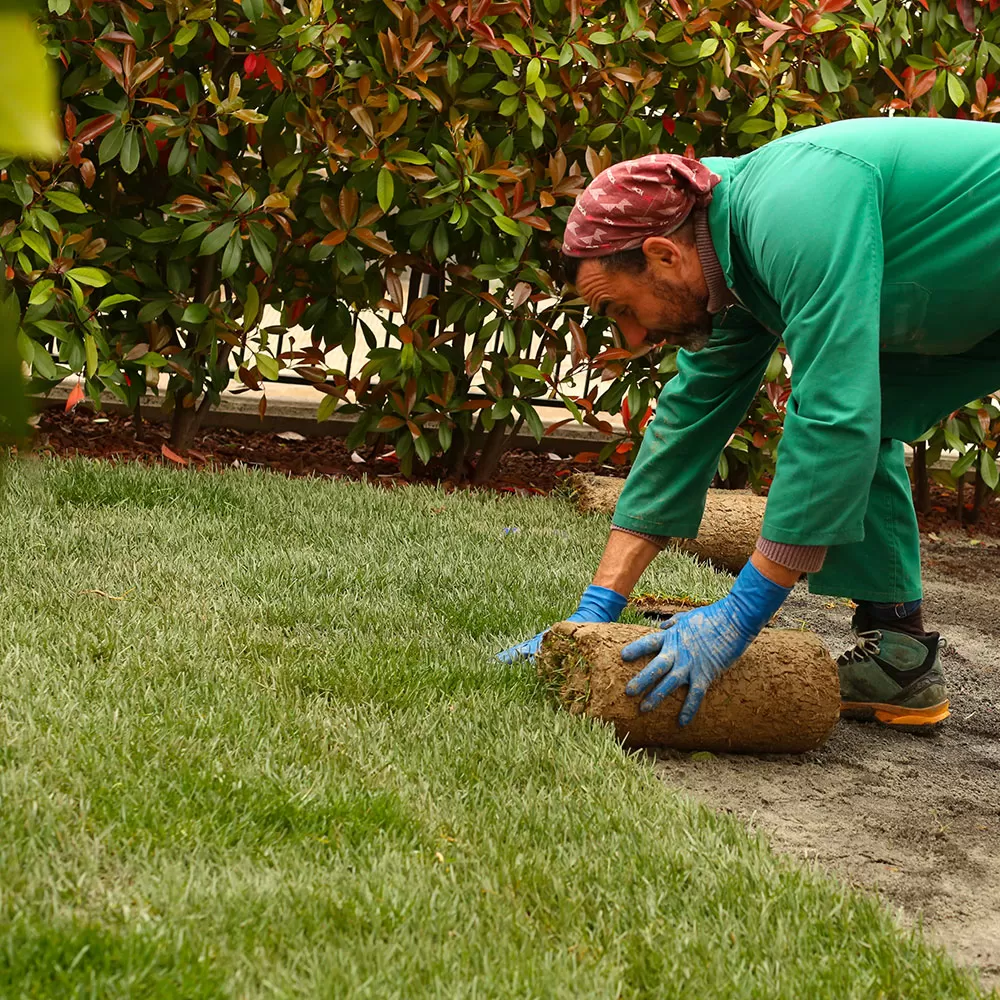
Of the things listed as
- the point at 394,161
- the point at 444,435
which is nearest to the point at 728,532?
the point at 444,435

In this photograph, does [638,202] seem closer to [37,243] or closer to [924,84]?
[37,243]

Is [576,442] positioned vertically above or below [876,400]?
below

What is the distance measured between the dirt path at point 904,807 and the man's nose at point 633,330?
36.5 inches

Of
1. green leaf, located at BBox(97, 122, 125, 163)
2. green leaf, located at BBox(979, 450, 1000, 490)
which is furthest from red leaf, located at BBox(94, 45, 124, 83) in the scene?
green leaf, located at BBox(979, 450, 1000, 490)

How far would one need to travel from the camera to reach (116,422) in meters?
5.89

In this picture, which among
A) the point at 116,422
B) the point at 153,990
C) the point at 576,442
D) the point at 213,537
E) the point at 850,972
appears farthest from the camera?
the point at 576,442

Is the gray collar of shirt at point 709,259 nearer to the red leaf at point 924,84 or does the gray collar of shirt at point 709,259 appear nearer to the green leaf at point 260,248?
the green leaf at point 260,248

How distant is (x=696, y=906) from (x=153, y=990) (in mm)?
803

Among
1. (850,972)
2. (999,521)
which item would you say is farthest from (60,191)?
(999,521)

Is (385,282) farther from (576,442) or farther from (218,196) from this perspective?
(576,442)

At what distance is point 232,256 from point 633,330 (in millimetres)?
2272

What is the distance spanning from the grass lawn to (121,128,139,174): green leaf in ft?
5.77

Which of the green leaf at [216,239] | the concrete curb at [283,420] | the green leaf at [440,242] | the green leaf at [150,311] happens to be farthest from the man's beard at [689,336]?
the concrete curb at [283,420]

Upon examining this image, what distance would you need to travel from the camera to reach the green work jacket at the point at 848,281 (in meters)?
2.25
